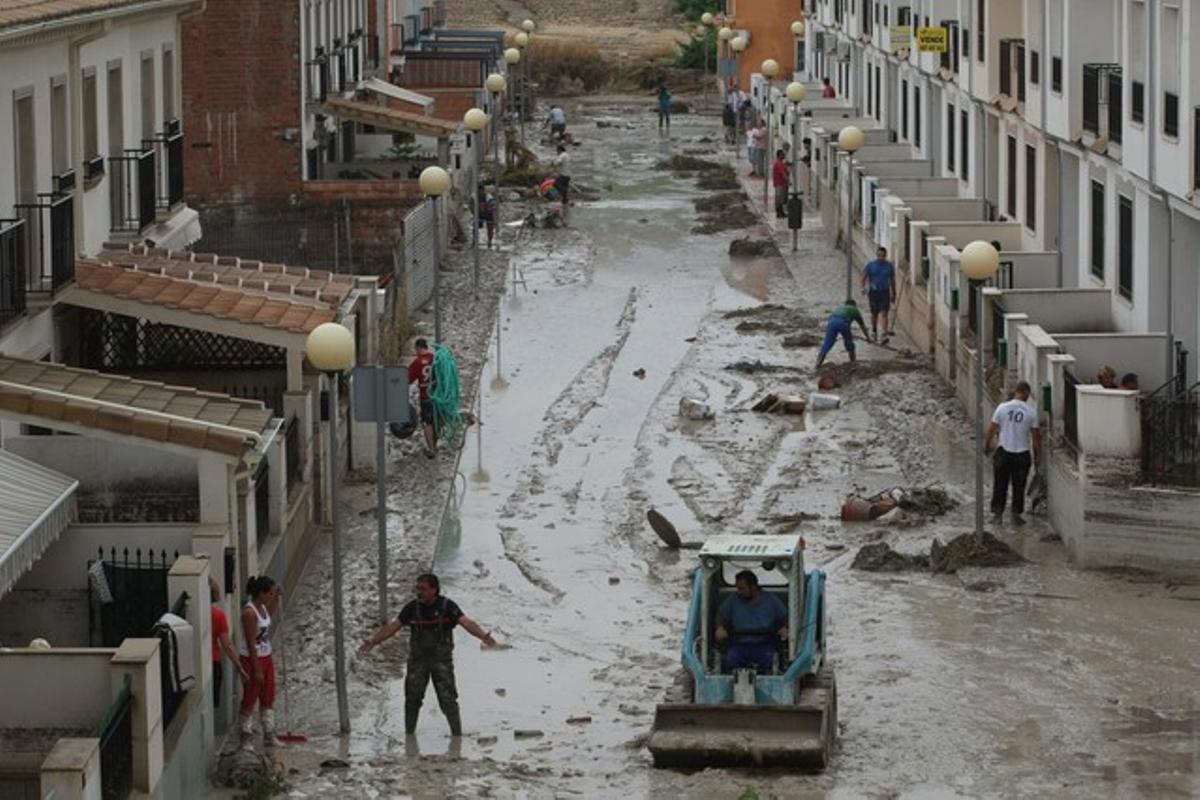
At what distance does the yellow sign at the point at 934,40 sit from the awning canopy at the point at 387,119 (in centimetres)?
921

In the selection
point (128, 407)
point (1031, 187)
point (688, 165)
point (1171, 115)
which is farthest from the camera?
point (688, 165)

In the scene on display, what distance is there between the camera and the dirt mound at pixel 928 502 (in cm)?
2594

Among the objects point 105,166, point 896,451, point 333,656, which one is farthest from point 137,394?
point 896,451

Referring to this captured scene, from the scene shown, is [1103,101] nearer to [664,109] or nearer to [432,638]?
[432,638]

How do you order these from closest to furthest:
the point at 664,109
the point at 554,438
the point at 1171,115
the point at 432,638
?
the point at 432,638 → the point at 1171,115 → the point at 554,438 → the point at 664,109

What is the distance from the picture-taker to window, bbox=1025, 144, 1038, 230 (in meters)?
36.3

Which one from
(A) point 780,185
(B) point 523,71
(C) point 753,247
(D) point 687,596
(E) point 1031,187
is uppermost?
(B) point 523,71

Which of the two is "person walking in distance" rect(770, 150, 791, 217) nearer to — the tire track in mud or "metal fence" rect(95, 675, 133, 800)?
the tire track in mud

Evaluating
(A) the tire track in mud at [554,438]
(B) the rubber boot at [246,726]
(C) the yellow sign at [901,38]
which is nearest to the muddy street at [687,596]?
(A) the tire track in mud at [554,438]

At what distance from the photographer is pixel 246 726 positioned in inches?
712

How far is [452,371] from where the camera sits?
2908cm

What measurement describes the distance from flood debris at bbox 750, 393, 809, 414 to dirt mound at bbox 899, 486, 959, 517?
490 centimetres

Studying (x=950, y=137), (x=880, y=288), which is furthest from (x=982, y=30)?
(x=880, y=288)

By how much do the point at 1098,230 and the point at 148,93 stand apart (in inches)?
446
